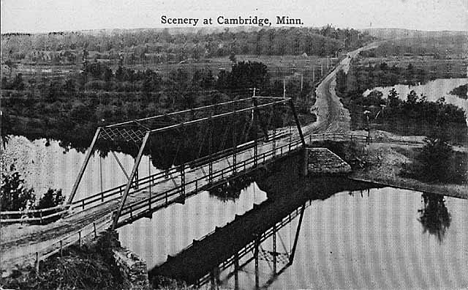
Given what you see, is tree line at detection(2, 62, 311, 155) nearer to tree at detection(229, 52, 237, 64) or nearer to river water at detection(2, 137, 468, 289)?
tree at detection(229, 52, 237, 64)

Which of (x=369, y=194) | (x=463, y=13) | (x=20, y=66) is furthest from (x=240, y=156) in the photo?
(x=463, y=13)

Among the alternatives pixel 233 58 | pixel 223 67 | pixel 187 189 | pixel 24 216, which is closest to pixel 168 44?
pixel 233 58

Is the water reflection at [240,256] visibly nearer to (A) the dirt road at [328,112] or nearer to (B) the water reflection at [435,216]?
(B) the water reflection at [435,216]

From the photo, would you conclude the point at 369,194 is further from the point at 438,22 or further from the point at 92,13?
the point at 92,13

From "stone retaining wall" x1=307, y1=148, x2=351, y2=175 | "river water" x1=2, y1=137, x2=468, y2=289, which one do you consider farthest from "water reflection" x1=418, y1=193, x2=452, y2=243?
"stone retaining wall" x1=307, y1=148, x2=351, y2=175

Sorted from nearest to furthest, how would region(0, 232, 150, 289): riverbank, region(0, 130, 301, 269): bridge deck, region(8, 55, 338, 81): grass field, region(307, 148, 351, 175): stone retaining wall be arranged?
1. region(0, 232, 150, 289): riverbank
2. region(0, 130, 301, 269): bridge deck
3. region(8, 55, 338, 81): grass field
4. region(307, 148, 351, 175): stone retaining wall

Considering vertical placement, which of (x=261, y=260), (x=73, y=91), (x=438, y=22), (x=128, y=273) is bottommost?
(x=261, y=260)

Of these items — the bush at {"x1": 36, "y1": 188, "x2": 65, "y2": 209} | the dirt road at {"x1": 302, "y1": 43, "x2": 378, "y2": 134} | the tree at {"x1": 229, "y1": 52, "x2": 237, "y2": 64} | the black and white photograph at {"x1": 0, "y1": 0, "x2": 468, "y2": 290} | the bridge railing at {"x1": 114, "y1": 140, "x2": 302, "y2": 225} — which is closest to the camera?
the black and white photograph at {"x1": 0, "y1": 0, "x2": 468, "y2": 290}
